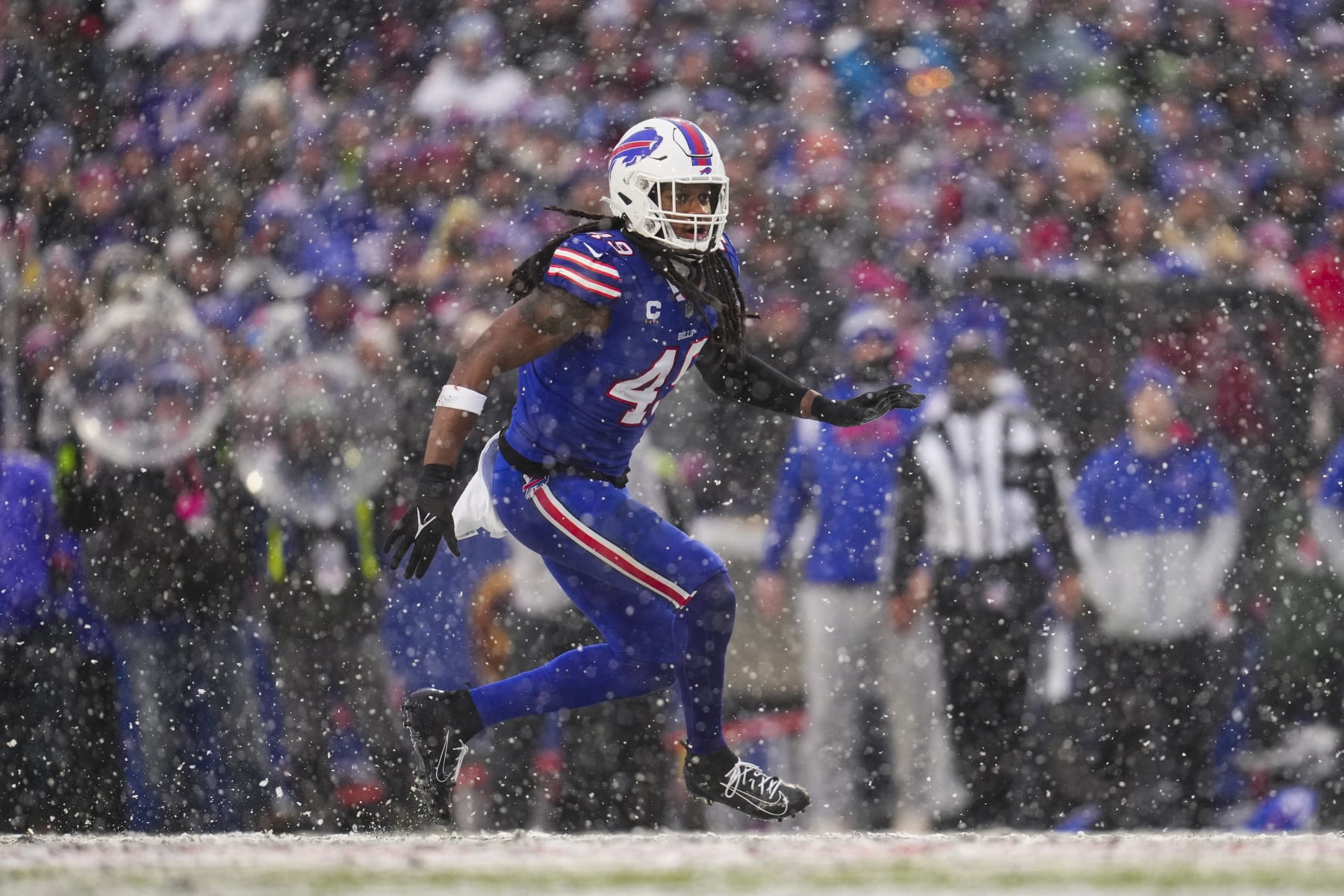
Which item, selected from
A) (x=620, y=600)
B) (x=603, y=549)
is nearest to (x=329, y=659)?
(x=620, y=600)

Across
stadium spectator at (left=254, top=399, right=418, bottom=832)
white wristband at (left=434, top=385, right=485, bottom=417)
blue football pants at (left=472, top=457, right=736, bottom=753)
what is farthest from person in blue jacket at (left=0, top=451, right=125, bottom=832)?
white wristband at (left=434, top=385, right=485, bottom=417)

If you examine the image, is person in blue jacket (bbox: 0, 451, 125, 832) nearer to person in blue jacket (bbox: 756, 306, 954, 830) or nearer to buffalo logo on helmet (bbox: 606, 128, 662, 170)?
person in blue jacket (bbox: 756, 306, 954, 830)

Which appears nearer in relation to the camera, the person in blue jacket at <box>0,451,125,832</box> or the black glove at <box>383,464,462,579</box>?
the black glove at <box>383,464,462,579</box>

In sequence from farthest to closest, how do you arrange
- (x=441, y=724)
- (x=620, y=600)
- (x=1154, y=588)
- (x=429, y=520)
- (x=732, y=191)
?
(x=732, y=191) → (x=1154, y=588) → (x=441, y=724) → (x=620, y=600) → (x=429, y=520)

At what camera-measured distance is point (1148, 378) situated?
566 centimetres

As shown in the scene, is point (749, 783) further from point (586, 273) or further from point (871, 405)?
point (586, 273)

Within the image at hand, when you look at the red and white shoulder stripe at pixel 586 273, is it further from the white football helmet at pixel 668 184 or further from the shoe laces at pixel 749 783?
the shoe laces at pixel 749 783

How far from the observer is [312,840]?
4.06m

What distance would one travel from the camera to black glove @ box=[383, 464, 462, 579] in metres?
3.11

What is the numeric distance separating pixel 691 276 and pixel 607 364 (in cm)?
27

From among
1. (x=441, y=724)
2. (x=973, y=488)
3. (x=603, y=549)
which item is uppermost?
(x=603, y=549)

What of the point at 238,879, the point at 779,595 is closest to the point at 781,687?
the point at 779,595

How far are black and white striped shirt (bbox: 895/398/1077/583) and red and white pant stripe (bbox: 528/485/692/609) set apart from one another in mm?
2251

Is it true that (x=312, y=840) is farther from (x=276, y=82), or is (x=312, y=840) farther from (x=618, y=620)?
(x=276, y=82)
